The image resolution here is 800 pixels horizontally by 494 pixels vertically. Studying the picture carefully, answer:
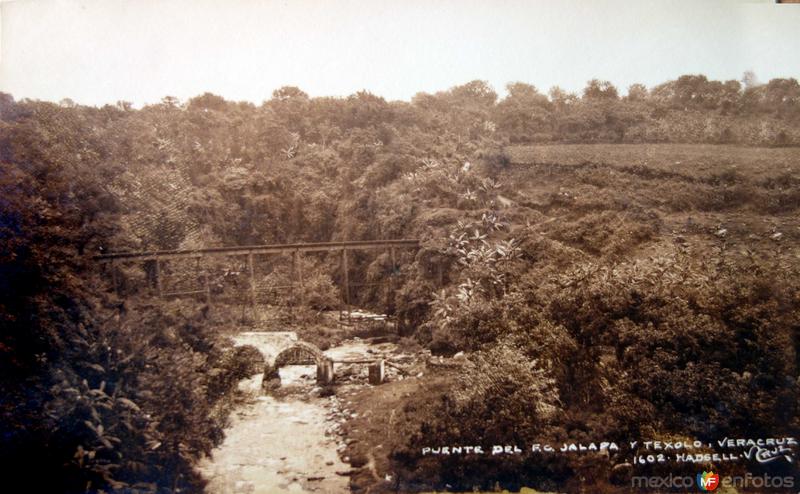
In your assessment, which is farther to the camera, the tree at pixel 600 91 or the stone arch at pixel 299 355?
the tree at pixel 600 91

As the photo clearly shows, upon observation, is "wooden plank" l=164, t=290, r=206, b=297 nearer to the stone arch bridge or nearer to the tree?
the stone arch bridge

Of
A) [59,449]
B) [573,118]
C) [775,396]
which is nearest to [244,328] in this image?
[59,449]

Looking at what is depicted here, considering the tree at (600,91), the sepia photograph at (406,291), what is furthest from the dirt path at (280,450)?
the tree at (600,91)

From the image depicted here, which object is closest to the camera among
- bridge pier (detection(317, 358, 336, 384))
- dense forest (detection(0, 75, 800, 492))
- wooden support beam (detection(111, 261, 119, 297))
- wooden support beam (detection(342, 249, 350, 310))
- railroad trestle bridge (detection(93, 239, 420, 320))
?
dense forest (detection(0, 75, 800, 492))

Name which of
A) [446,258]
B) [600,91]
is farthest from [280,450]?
[600,91]

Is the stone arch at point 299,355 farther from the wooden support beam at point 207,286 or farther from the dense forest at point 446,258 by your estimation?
the wooden support beam at point 207,286
